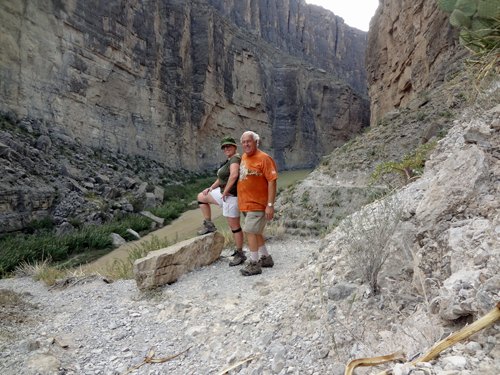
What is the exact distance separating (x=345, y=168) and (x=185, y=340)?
8.96 meters

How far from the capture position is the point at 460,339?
117 centimetres

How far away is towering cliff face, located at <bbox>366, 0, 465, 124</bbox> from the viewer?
14.1 metres

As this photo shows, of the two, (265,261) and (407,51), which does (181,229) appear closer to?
(265,261)

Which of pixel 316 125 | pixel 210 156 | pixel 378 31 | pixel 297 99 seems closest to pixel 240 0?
pixel 297 99

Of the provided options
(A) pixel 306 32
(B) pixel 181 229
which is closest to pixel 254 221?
(B) pixel 181 229

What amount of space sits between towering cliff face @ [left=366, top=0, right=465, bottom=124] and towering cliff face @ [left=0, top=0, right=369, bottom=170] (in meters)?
12.9

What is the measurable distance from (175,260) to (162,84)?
20886mm

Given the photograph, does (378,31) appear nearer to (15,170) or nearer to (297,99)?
(297,99)

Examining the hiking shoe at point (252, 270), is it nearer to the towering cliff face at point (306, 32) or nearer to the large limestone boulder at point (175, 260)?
the large limestone boulder at point (175, 260)

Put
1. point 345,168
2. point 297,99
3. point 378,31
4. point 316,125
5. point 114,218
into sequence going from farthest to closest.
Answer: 1. point 316,125
2. point 297,99
3. point 378,31
4. point 114,218
5. point 345,168

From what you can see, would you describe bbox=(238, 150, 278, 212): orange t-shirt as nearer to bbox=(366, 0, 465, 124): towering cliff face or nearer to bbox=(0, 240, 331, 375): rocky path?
bbox=(0, 240, 331, 375): rocky path

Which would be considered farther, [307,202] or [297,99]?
[297,99]

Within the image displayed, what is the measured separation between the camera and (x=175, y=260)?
3.90m

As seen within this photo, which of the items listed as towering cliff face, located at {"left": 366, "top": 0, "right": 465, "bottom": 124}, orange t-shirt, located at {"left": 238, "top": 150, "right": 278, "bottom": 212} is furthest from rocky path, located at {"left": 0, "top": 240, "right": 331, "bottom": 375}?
towering cliff face, located at {"left": 366, "top": 0, "right": 465, "bottom": 124}
